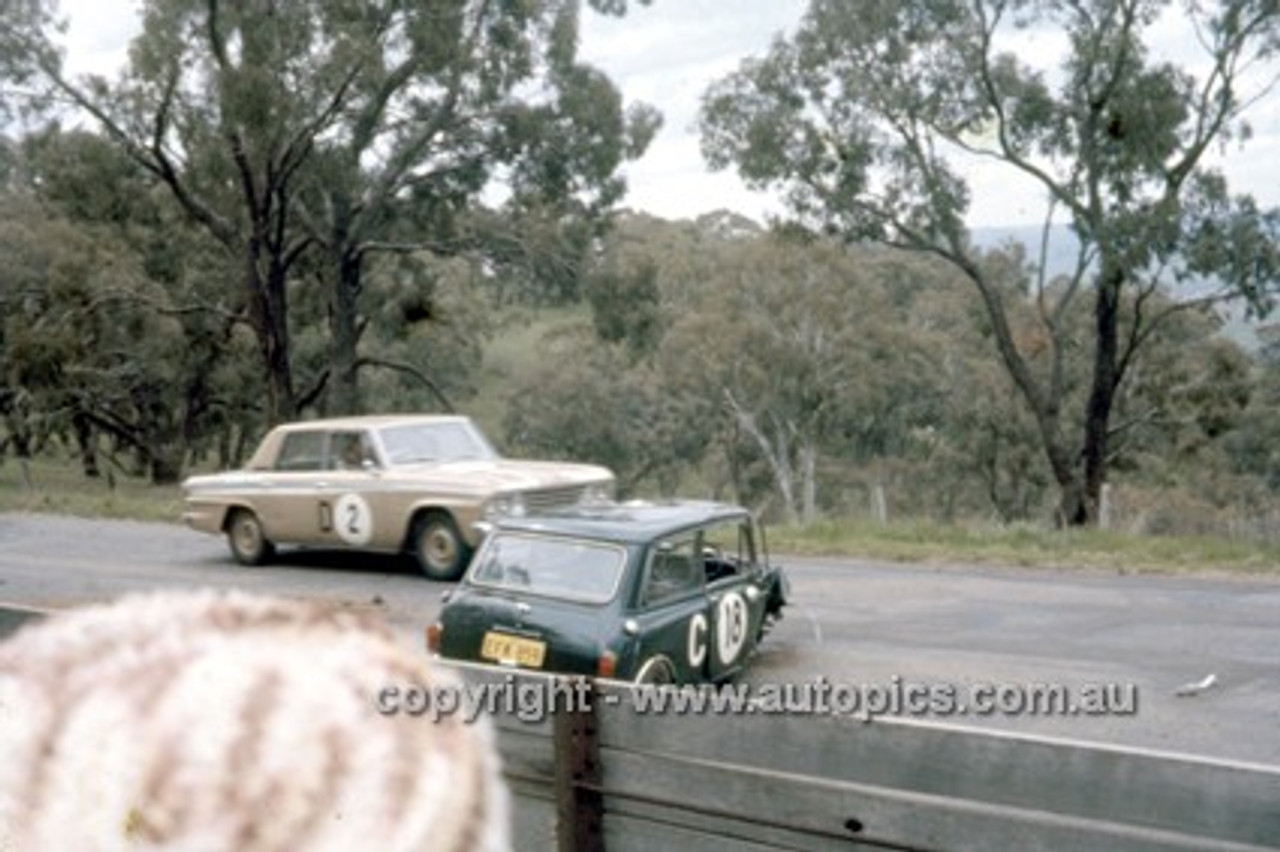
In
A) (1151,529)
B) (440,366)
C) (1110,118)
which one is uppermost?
(1110,118)

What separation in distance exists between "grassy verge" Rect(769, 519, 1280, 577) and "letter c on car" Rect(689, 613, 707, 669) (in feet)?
26.2

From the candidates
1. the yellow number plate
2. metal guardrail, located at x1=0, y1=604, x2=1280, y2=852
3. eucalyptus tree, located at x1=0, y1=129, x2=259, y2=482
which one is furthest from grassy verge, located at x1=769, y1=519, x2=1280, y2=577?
eucalyptus tree, located at x1=0, y1=129, x2=259, y2=482

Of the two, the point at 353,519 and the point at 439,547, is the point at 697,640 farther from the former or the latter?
the point at 353,519

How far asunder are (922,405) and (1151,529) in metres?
23.3

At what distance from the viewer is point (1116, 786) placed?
11.5 feet

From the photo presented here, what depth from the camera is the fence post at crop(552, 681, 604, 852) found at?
4.28 metres

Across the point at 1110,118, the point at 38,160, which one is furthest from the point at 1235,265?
the point at 38,160

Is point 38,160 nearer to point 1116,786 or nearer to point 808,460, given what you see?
point 808,460

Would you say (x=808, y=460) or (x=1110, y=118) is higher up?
(x=1110, y=118)

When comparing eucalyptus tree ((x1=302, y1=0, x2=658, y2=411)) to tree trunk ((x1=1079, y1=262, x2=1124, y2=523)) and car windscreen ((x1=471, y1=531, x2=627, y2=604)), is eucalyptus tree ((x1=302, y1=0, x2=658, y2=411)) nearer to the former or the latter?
tree trunk ((x1=1079, y1=262, x2=1124, y2=523))

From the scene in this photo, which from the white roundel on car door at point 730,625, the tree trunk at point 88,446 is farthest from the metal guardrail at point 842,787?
the tree trunk at point 88,446

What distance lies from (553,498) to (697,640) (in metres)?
5.42

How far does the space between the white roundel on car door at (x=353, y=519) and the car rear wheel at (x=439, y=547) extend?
21.2 inches

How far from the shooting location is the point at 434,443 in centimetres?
1508
